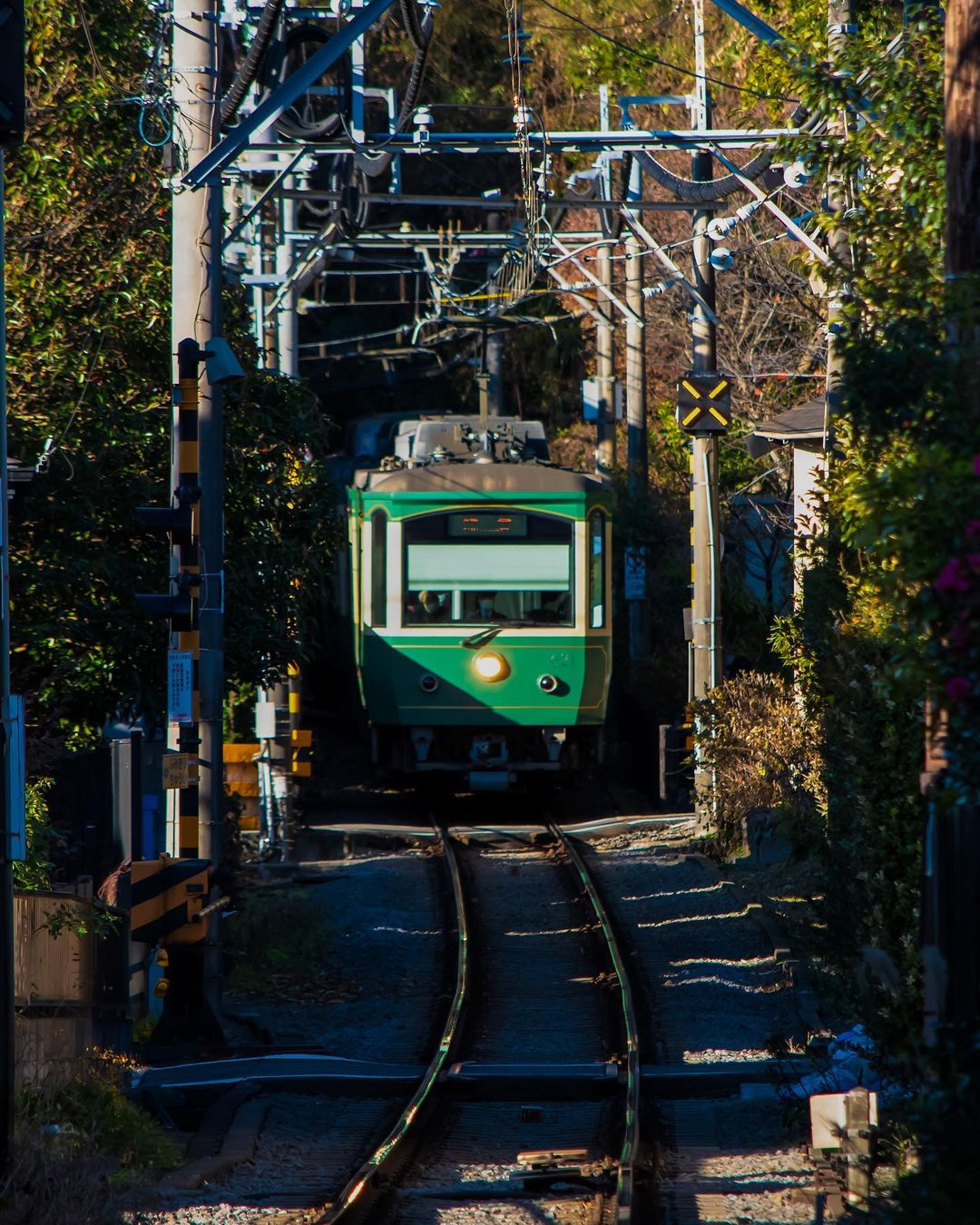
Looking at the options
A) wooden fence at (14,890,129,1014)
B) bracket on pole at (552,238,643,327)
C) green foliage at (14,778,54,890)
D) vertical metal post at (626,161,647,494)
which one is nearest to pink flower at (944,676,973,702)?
wooden fence at (14,890,129,1014)

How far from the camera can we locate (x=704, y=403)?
57.2ft

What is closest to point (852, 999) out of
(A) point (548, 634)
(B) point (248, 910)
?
(B) point (248, 910)

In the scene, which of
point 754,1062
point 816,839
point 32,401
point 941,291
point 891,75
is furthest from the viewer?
point 32,401

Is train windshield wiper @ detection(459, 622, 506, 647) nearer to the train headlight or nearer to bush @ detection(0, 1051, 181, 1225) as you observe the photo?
the train headlight

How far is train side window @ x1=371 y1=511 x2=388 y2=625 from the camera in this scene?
17.7 m

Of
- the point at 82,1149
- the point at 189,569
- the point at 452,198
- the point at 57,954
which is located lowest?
the point at 82,1149

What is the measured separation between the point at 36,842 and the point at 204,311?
3.59m

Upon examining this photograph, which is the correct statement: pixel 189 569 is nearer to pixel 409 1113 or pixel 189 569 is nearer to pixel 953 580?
pixel 409 1113

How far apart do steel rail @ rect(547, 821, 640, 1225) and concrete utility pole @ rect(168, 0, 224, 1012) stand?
285 cm

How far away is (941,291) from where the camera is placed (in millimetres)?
6020

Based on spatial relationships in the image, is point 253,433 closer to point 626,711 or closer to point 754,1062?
point 754,1062

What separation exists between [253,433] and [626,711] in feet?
36.3

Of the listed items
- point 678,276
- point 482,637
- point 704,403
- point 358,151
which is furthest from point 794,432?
point 358,151

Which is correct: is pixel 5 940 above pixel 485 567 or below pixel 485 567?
below
